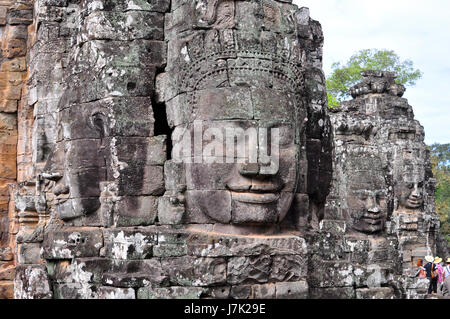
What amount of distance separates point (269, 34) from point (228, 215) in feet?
6.47

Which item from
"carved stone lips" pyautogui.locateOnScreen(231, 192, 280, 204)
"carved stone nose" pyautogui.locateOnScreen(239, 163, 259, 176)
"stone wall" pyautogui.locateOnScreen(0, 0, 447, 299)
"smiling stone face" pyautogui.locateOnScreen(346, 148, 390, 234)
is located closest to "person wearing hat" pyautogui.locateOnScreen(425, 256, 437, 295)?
"smiling stone face" pyautogui.locateOnScreen(346, 148, 390, 234)

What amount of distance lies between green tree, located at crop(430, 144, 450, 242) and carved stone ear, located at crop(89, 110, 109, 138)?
3173cm

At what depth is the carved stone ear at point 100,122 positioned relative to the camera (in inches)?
337

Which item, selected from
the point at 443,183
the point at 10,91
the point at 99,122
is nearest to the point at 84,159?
the point at 99,122

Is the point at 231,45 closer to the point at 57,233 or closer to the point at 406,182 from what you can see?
the point at 57,233

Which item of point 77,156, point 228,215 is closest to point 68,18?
point 77,156

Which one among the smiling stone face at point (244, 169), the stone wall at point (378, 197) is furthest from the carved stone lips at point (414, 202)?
the smiling stone face at point (244, 169)

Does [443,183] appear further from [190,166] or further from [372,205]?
[190,166]

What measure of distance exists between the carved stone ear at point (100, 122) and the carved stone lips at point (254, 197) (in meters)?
1.63

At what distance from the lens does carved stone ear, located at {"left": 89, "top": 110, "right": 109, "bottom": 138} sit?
8.55 m

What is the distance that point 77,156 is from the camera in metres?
8.78

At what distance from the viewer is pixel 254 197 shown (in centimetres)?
795

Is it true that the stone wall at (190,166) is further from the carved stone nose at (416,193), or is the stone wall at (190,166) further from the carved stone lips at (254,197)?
the carved stone nose at (416,193)

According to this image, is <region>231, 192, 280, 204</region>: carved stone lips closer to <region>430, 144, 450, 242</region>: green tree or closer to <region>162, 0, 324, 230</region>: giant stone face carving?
<region>162, 0, 324, 230</region>: giant stone face carving
